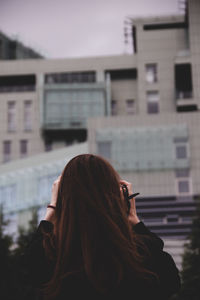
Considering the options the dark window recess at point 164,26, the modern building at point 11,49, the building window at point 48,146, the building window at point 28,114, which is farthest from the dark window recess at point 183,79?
the modern building at point 11,49

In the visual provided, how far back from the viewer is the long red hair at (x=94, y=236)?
2.91 meters

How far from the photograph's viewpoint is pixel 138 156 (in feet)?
157

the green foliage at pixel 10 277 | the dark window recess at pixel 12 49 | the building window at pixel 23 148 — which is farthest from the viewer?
the dark window recess at pixel 12 49

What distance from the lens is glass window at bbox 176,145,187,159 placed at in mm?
47125

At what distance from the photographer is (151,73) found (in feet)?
198

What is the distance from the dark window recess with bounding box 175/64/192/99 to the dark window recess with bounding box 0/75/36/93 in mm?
14220

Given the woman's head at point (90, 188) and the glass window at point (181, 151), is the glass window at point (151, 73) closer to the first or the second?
the glass window at point (181, 151)

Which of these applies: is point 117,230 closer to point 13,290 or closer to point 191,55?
point 13,290

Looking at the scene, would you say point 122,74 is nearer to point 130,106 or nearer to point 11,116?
point 130,106

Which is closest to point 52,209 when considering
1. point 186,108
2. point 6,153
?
point 186,108

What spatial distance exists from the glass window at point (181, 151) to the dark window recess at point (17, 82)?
21546 mm

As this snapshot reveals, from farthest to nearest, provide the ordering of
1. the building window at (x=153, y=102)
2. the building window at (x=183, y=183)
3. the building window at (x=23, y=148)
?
the building window at (x=23, y=148), the building window at (x=153, y=102), the building window at (x=183, y=183)

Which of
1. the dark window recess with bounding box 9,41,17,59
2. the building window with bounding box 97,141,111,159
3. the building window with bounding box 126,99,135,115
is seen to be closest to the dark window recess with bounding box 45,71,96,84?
the building window with bounding box 126,99,135,115

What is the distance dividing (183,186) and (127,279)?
144 ft
